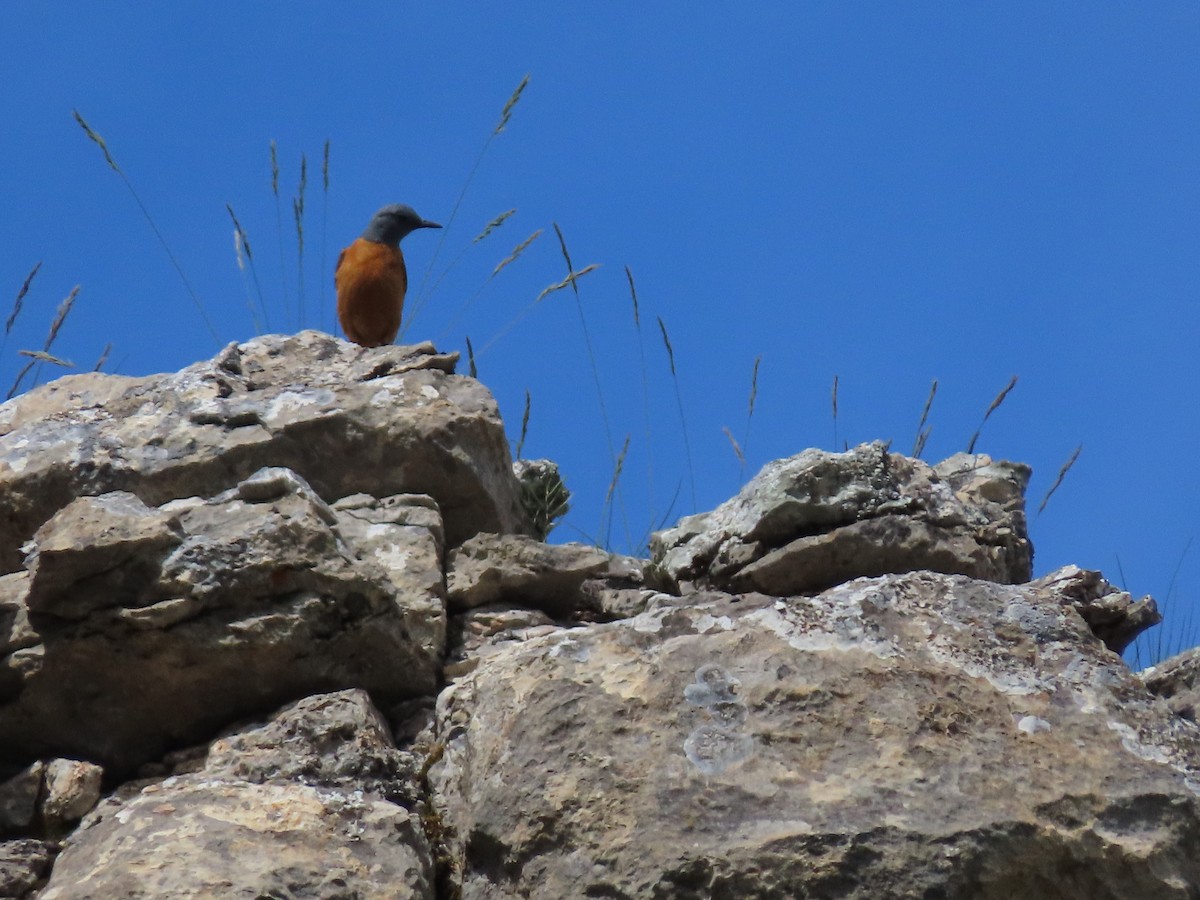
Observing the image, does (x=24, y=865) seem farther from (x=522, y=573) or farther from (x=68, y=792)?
(x=522, y=573)

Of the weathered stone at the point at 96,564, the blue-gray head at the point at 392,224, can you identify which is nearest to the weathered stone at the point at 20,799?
the weathered stone at the point at 96,564

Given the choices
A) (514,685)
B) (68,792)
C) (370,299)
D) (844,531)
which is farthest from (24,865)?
(370,299)

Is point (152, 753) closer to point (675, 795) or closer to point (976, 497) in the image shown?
point (675, 795)

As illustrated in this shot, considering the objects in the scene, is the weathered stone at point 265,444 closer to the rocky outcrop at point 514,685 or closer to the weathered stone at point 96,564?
the rocky outcrop at point 514,685

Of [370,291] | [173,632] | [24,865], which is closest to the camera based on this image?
[24,865]

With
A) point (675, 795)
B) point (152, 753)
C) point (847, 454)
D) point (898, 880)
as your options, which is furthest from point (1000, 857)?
point (152, 753)

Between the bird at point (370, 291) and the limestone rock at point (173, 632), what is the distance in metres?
5.21

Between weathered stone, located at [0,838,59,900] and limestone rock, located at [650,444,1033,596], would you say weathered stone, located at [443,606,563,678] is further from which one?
weathered stone, located at [0,838,59,900]

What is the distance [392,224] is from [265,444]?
5995 millimetres

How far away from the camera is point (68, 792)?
2.82 metres

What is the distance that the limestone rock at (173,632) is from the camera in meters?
2.98

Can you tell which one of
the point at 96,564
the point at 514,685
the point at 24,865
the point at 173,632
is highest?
the point at 96,564

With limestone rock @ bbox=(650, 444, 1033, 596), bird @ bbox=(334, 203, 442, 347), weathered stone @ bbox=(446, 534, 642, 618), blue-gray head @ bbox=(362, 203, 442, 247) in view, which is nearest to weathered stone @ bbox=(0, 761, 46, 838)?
weathered stone @ bbox=(446, 534, 642, 618)

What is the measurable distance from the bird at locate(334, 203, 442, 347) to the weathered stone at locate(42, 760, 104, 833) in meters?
5.45
